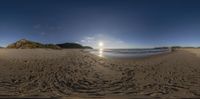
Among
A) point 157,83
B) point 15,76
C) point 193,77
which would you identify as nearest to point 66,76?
point 15,76

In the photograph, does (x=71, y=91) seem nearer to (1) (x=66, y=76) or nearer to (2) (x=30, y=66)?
(1) (x=66, y=76)

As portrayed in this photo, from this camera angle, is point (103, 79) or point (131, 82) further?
point (103, 79)

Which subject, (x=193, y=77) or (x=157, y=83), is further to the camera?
(x=193, y=77)

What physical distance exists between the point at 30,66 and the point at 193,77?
45.6 feet

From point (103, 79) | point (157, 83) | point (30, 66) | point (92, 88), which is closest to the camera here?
point (92, 88)

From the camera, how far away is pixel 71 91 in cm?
1377

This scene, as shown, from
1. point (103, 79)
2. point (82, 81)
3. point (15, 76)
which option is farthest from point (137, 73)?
point (15, 76)

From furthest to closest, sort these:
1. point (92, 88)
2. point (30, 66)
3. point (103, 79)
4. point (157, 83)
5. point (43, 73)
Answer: point (30, 66), point (43, 73), point (103, 79), point (157, 83), point (92, 88)

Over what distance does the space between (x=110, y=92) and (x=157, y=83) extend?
414 cm

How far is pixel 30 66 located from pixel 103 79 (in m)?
8.24

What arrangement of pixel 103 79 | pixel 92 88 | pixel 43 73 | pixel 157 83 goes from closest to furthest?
pixel 92 88, pixel 157 83, pixel 103 79, pixel 43 73

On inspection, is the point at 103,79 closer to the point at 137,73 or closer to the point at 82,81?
the point at 82,81

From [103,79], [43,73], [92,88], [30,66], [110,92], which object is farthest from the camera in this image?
[30,66]

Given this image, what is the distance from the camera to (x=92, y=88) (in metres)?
14.7
